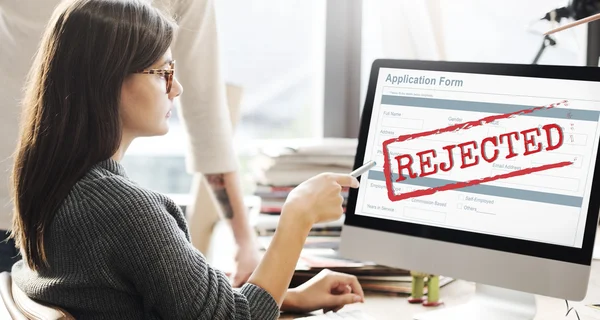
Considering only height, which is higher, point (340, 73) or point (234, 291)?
point (340, 73)

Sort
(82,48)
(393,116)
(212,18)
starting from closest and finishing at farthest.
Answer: (82,48)
(393,116)
(212,18)

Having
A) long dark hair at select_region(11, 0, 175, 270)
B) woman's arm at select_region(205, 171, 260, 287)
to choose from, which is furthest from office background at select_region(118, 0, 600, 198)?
long dark hair at select_region(11, 0, 175, 270)

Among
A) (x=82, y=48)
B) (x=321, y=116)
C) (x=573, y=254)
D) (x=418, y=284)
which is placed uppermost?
(x=82, y=48)

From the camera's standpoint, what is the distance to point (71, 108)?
1053 millimetres

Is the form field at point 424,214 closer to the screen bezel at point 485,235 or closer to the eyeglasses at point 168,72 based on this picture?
the screen bezel at point 485,235

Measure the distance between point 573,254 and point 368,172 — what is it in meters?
0.38

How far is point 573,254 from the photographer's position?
112 centimetres

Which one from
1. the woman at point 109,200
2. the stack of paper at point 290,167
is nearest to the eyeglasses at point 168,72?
the woman at point 109,200

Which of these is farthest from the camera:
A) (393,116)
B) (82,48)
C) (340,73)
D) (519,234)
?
Answer: (340,73)

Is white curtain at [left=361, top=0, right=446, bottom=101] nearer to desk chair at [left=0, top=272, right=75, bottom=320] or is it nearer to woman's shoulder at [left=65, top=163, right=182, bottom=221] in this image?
woman's shoulder at [left=65, top=163, right=182, bottom=221]

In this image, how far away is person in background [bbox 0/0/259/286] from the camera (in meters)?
1.42

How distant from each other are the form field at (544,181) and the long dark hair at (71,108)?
0.64m

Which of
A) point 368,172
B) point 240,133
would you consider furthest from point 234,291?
point 240,133

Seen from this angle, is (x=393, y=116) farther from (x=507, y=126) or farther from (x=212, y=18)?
(x=212, y=18)
